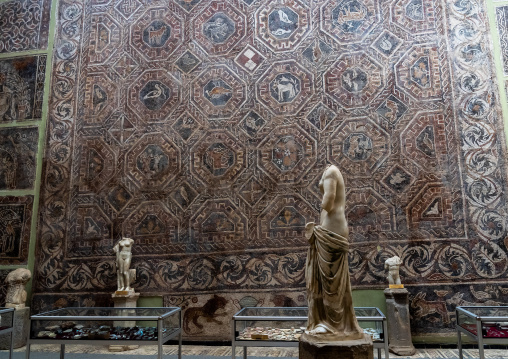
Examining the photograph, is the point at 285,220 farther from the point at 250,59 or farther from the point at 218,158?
the point at 250,59

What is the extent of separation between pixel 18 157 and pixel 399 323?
7.83 metres

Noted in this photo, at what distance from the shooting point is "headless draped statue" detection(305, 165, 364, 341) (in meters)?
4.02

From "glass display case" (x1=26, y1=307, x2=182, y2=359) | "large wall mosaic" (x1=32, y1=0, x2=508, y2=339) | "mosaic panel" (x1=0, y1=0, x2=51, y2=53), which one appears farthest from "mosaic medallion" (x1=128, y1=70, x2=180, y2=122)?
"glass display case" (x1=26, y1=307, x2=182, y2=359)

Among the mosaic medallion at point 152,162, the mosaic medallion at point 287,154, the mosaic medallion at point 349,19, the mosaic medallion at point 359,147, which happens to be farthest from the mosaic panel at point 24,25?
the mosaic medallion at point 359,147

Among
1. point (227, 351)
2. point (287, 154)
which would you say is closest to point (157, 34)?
point (287, 154)

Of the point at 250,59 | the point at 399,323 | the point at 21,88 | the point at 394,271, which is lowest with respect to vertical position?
the point at 399,323

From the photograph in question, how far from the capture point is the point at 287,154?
7965mm

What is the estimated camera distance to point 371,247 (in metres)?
7.34

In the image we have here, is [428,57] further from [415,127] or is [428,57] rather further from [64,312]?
[64,312]

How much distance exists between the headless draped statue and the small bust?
19.5 feet

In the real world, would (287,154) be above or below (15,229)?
above

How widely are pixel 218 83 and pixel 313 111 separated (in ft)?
6.42

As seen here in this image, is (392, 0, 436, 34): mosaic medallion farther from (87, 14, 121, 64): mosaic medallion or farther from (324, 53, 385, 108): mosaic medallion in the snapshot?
(87, 14, 121, 64): mosaic medallion

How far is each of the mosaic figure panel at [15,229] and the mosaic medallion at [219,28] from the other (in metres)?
4.69
